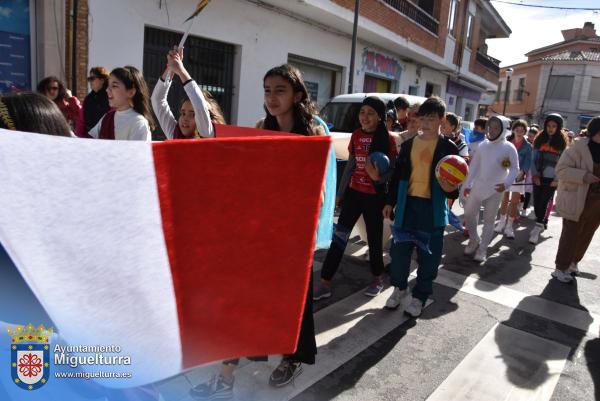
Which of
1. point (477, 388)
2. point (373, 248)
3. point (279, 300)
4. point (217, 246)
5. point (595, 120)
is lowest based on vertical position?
point (477, 388)

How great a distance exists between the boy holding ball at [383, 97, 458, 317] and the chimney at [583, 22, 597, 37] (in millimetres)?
54453

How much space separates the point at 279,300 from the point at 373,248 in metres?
2.92

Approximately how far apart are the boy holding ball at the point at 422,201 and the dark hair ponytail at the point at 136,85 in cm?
208

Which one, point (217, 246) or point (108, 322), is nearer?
point (108, 322)

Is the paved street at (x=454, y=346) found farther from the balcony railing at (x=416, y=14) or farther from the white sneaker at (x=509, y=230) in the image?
the balcony railing at (x=416, y=14)

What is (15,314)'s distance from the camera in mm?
1137

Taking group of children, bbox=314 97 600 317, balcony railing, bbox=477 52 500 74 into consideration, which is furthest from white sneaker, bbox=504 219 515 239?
balcony railing, bbox=477 52 500 74

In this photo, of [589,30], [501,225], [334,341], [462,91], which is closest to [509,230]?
[501,225]

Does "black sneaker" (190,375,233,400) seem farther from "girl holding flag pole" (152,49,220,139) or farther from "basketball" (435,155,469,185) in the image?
"basketball" (435,155,469,185)

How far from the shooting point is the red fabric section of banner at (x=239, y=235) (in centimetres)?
114

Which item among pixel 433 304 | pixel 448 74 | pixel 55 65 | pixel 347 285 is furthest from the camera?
pixel 448 74

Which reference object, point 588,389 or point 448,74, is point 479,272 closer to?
point 588,389

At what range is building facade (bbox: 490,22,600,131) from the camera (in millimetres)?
40562

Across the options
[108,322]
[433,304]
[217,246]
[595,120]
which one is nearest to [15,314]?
[108,322]
